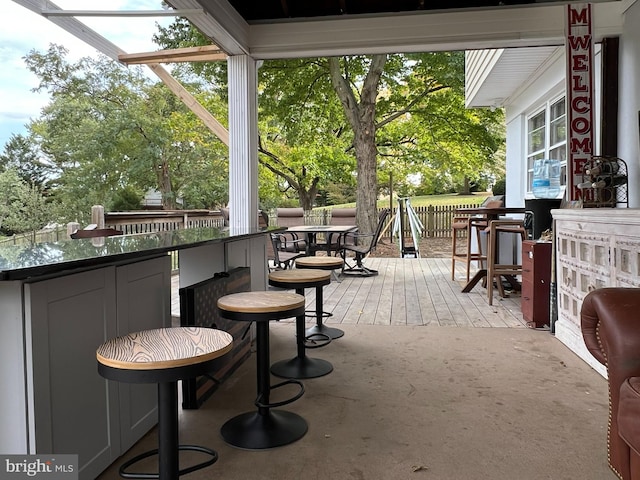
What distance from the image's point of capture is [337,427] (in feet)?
7.93

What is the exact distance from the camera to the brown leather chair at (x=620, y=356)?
155 cm

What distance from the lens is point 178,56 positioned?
18.5 ft

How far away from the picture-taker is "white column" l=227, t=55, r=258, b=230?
14.6 ft

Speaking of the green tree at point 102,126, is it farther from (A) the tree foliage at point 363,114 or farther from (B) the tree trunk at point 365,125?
(B) the tree trunk at point 365,125

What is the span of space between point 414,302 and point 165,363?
4421mm

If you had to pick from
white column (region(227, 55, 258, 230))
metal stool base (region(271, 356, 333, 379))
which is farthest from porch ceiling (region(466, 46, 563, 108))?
metal stool base (region(271, 356, 333, 379))

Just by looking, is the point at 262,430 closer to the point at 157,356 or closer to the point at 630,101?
the point at 157,356

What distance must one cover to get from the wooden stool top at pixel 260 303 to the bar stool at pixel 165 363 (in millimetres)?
492

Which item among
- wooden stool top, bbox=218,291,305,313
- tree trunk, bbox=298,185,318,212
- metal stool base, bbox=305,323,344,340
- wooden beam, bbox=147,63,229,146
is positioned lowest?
metal stool base, bbox=305,323,344,340

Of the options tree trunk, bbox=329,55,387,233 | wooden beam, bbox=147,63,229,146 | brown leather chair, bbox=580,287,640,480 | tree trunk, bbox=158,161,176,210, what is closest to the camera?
brown leather chair, bbox=580,287,640,480

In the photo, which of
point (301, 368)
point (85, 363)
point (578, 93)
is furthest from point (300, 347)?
point (578, 93)

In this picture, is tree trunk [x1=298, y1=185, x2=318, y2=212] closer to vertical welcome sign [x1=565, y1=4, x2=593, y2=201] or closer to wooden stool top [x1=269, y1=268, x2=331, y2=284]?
vertical welcome sign [x1=565, y1=4, x2=593, y2=201]

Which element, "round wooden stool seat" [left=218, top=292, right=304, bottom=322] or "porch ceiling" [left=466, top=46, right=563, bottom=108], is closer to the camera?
"round wooden stool seat" [left=218, top=292, right=304, bottom=322]

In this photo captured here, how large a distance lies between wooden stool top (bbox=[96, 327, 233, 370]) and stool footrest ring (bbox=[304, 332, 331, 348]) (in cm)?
214
